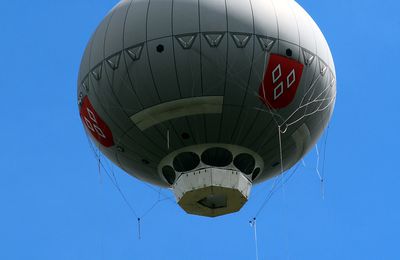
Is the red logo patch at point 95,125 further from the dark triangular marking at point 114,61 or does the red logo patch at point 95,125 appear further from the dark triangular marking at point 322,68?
the dark triangular marking at point 322,68

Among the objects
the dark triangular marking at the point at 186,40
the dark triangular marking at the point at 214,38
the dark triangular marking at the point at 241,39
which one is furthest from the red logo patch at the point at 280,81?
the dark triangular marking at the point at 186,40

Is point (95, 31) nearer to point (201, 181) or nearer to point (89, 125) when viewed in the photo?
point (89, 125)

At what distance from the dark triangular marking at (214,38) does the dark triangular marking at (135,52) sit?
1585 millimetres

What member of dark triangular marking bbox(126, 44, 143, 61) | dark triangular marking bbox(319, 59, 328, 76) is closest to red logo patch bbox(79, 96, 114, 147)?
dark triangular marking bbox(126, 44, 143, 61)

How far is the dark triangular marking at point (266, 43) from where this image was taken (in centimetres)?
2553

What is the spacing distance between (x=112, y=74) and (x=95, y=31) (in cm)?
196

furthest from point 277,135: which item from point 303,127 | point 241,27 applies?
point 241,27

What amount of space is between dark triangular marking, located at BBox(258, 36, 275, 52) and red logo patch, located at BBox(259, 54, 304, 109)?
0.21m

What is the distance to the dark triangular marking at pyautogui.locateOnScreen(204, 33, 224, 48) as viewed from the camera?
82.8ft

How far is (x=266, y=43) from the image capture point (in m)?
25.6

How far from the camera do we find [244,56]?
83.1ft

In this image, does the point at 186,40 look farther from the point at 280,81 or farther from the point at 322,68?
the point at 322,68

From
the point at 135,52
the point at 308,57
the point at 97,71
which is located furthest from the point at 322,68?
the point at 97,71

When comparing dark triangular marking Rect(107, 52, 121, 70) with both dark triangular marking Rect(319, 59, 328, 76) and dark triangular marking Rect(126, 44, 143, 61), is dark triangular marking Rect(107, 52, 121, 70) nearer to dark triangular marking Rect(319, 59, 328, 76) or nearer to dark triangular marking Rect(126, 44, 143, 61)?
dark triangular marking Rect(126, 44, 143, 61)
